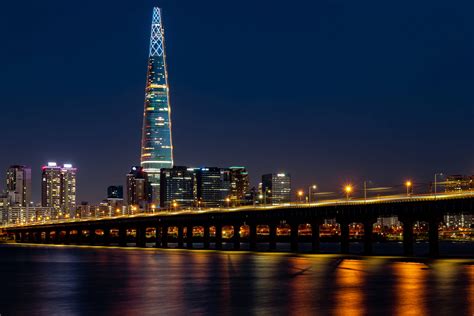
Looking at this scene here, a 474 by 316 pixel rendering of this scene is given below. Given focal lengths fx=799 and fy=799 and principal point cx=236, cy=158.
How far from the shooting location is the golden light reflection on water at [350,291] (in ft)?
158

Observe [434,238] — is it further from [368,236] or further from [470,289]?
[470,289]

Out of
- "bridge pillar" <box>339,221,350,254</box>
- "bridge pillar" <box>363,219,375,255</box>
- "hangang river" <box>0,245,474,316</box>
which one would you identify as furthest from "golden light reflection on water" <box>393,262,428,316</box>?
"bridge pillar" <box>339,221,350,254</box>

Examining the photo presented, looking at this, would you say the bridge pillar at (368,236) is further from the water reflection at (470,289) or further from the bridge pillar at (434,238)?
the water reflection at (470,289)

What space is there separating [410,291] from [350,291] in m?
4.46

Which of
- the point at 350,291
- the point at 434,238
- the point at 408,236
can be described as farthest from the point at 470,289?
the point at 408,236

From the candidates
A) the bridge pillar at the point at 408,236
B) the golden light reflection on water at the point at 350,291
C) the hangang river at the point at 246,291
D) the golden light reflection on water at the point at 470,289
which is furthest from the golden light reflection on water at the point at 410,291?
the bridge pillar at the point at 408,236

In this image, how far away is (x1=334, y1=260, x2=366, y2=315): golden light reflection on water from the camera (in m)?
48.2

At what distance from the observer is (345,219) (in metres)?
136

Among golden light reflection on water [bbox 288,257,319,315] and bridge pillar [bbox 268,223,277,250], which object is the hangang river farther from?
bridge pillar [bbox 268,223,277,250]

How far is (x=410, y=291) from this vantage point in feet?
197

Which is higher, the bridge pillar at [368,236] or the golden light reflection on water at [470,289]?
the bridge pillar at [368,236]

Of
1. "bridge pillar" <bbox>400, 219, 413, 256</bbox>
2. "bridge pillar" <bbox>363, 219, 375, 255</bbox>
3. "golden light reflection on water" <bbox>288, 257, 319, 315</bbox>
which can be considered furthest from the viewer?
"bridge pillar" <bbox>363, 219, 375, 255</bbox>

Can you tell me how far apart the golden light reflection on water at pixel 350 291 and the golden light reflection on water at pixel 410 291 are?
2471 millimetres

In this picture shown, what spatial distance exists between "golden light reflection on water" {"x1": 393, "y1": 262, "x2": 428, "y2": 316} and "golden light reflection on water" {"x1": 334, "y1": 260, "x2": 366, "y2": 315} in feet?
8.11
